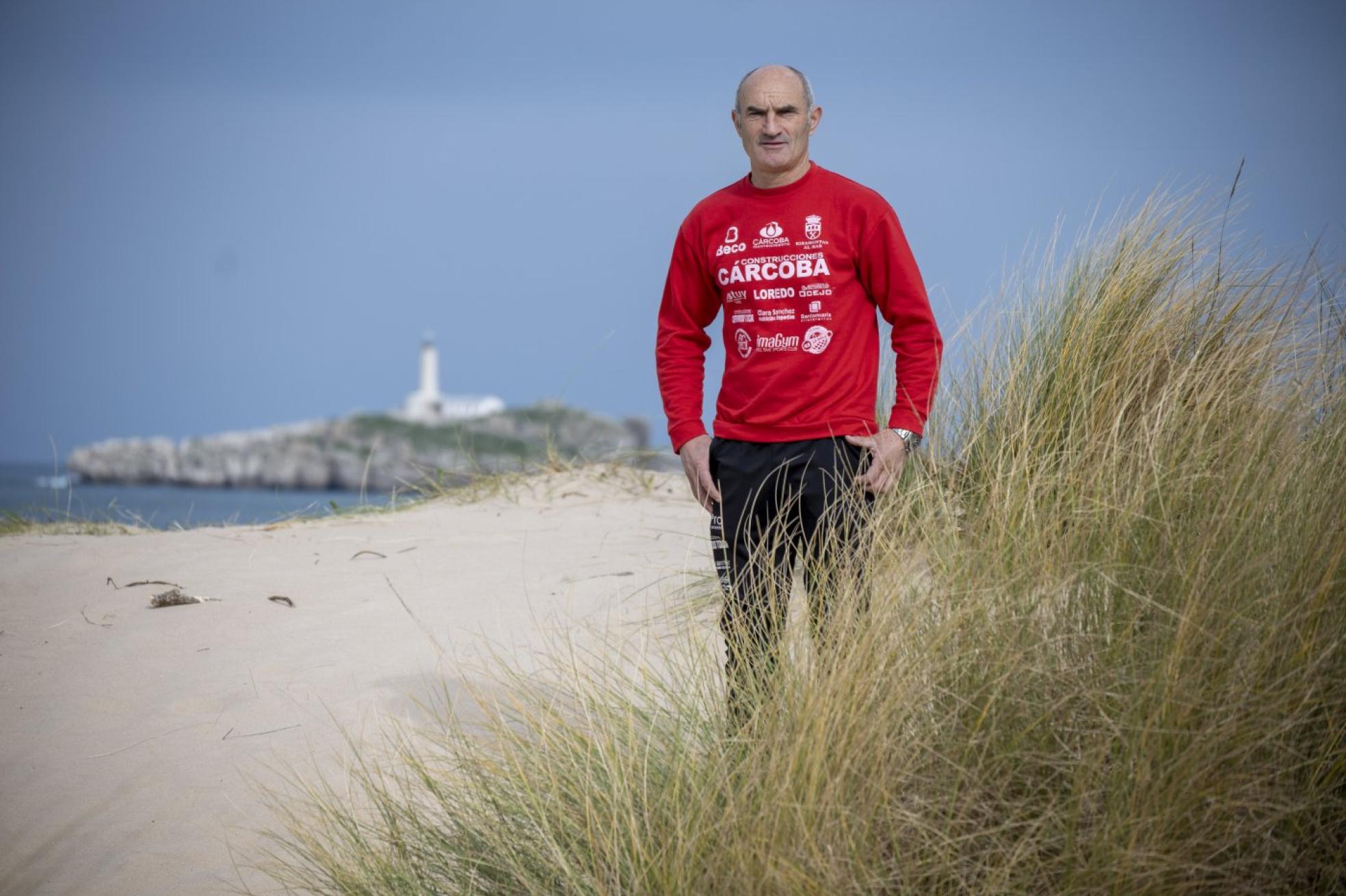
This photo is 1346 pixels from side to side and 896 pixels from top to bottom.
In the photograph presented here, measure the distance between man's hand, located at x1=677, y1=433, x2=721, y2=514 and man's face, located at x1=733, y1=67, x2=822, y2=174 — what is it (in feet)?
2.30

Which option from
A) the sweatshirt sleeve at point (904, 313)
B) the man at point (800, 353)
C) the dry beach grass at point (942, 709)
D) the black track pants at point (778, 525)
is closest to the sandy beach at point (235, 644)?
the dry beach grass at point (942, 709)

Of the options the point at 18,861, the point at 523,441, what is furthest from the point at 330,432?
the point at 18,861

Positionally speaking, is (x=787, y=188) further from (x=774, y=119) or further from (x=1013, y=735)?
(x=1013, y=735)

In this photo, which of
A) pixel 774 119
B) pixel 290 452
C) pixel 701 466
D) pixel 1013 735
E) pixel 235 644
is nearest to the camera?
pixel 1013 735

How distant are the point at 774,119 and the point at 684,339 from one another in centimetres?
64

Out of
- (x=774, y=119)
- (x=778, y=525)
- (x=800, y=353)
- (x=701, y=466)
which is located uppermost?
(x=774, y=119)

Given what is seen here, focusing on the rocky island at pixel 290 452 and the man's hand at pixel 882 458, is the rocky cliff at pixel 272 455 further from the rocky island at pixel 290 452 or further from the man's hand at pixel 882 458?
the man's hand at pixel 882 458

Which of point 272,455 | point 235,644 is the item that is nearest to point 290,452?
point 272,455

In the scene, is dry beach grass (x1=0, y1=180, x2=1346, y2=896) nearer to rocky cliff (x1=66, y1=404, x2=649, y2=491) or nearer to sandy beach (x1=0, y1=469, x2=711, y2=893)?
sandy beach (x1=0, y1=469, x2=711, y2=893)

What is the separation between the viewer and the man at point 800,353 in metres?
2.72

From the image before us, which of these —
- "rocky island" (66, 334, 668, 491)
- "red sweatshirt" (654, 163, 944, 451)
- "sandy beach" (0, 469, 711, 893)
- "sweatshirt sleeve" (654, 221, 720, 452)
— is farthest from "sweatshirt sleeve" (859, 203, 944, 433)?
"rocky island" (66, 334, 668, 491)

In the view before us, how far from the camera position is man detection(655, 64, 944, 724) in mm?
2725

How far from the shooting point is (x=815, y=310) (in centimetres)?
274

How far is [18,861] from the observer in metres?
3.02
